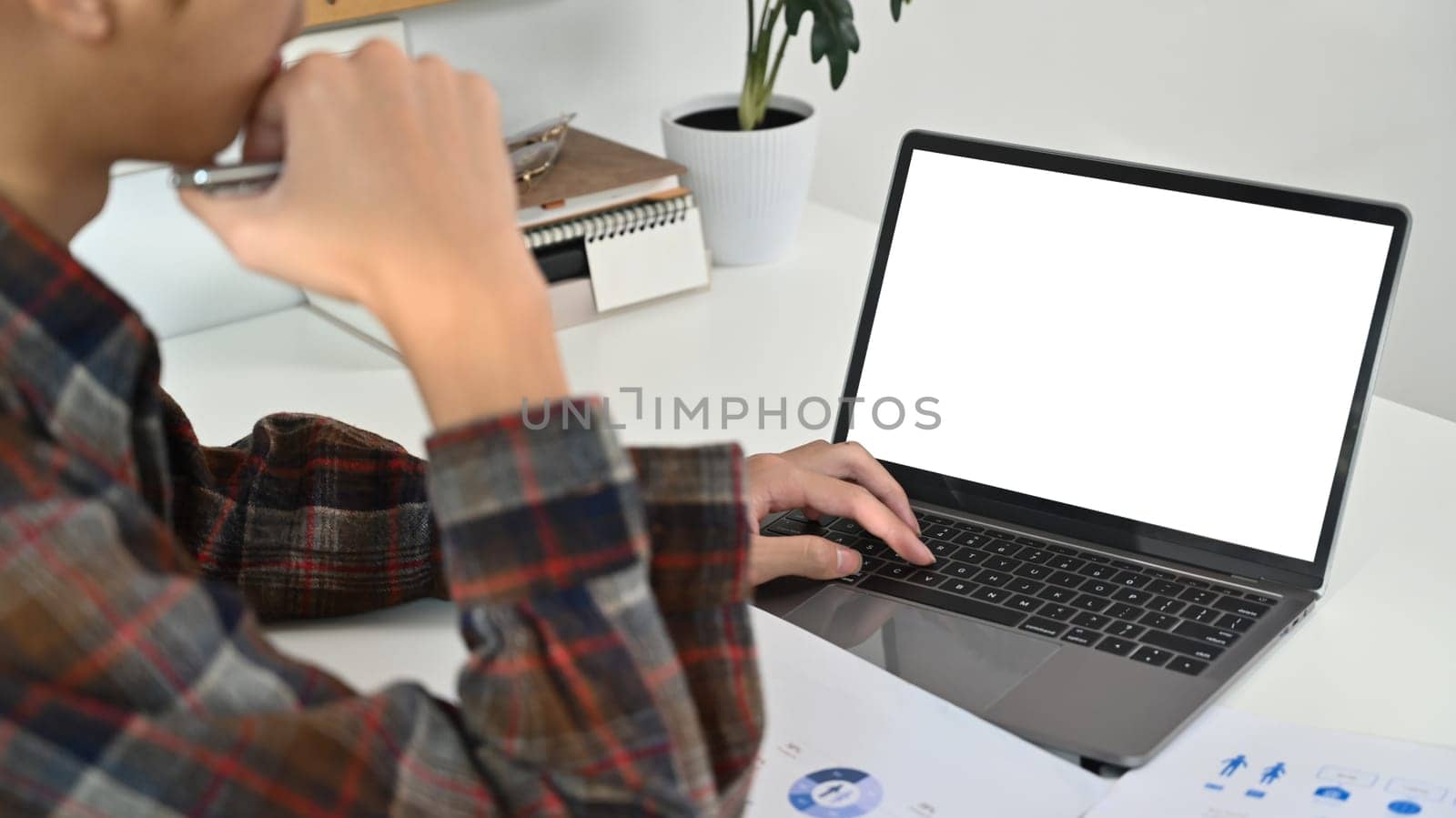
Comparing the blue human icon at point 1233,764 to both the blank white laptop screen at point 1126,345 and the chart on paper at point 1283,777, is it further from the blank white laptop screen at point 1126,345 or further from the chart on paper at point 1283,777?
the blank white laptop screen at point 1126,345

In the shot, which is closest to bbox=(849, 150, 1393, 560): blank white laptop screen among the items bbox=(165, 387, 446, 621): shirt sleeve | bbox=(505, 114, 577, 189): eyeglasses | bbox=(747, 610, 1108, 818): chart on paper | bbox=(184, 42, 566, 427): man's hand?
bbox=(747, 610, 1108, 818): chart on paper

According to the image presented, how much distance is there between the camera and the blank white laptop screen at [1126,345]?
0.82 meters

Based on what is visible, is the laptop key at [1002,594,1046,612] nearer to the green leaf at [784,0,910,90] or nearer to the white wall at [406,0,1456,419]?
the green leaf at [784,0,910,90]

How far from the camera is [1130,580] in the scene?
840 mm

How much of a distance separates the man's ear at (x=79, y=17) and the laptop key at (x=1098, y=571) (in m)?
0.62

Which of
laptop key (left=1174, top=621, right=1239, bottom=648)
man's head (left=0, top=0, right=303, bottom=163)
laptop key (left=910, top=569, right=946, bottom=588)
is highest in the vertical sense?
man's head (left=0, top=0, right=303, bottom=163)

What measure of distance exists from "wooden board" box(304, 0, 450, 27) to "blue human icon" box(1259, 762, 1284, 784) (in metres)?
1.08

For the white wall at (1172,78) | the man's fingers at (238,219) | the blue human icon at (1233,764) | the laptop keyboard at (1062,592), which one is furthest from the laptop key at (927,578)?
the white wall at (1172,78)

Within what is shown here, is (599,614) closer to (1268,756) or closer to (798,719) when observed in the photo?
(798,719)

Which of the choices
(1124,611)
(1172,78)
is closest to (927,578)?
(1124,611)

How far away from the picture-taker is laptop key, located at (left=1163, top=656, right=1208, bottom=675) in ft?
2.43

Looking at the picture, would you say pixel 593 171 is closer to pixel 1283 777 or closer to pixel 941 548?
pixel 941 548

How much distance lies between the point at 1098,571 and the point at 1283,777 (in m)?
0.21

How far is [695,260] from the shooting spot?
57.2 inches
